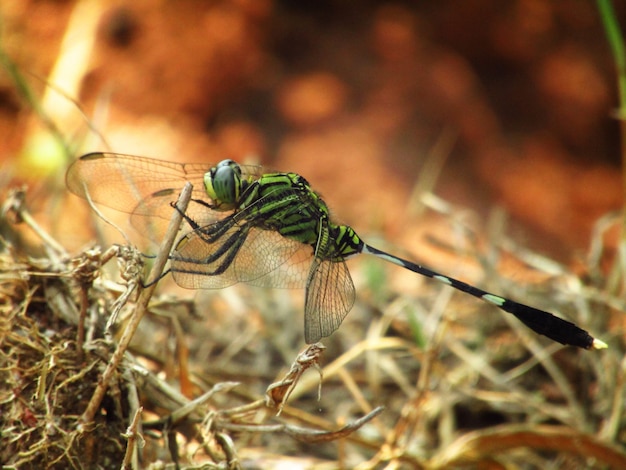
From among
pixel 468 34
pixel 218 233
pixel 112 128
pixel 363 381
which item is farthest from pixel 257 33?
pixel 218 233

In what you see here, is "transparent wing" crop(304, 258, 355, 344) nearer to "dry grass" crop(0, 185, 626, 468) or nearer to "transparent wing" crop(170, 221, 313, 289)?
"transparent wing" crop(170, 221, 313, 289)

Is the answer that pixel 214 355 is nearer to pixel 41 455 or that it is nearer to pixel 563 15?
pixel 41 455

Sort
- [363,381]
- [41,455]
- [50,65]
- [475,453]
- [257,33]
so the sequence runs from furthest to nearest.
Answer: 1. [257,33]
2. [50,65]
3. [363,381]
4. [475,453]
5. [41,455]

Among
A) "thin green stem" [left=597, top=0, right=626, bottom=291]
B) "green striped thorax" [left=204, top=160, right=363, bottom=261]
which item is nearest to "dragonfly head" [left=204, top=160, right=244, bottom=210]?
"green striped thorax" [left=204, top=160, right=363, bottom=261]

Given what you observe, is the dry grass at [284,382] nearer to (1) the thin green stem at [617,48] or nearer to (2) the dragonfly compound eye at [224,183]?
(1) the thin green stem at [617,48]

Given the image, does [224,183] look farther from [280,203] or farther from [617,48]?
[617,48]

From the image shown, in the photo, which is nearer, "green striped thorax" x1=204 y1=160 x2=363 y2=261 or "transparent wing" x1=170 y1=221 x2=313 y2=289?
"transparent wing" x1=170 y1=221 x2=313 y2=289

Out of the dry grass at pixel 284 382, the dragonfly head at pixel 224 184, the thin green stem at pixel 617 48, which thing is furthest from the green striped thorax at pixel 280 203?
the thin green stem at pixel 617 48

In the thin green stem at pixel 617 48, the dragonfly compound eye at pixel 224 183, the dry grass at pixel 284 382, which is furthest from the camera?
the thin green stem at pixel 617 48

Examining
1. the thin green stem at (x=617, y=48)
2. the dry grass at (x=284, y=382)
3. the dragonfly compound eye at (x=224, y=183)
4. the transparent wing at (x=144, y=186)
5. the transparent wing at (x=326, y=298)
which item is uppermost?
the thin green stem at (x=617, y=48)
